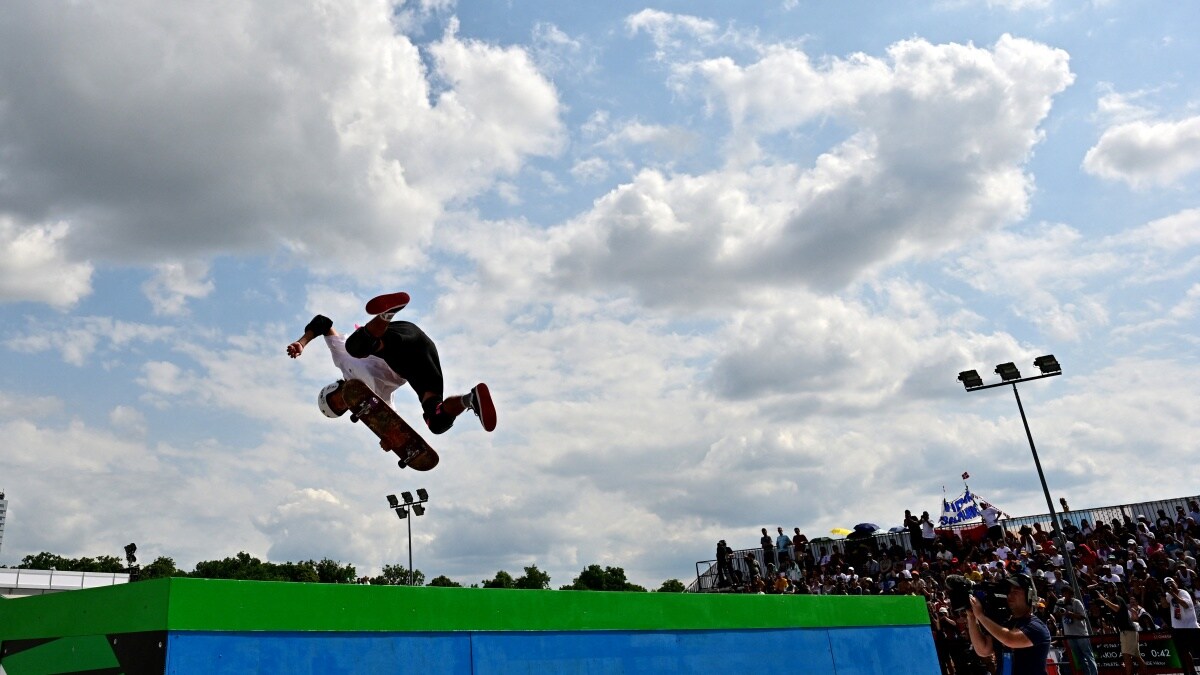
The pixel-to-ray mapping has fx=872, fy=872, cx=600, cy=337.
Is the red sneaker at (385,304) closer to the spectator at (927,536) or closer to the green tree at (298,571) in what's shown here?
the spectator at (927,536)

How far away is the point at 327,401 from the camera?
32.5 feet

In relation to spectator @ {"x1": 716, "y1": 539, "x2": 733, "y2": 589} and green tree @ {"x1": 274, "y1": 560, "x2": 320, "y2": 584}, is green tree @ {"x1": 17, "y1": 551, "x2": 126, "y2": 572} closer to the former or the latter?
green tree @ {"x1": 274, "y1": 560, "x2": 320, "y2": 584}

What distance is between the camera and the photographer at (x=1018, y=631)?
5855mm

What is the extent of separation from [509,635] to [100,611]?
3.43 m

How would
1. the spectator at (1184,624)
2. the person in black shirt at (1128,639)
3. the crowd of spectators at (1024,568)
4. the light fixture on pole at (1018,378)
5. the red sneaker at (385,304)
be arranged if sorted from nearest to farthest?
the red sneaker at (385,304)
the spectator at (1184,624)
the person in black shirt at (1128,639)
the crowd of spectators at (1024,568)
the light fixture on pole at (1018,378)

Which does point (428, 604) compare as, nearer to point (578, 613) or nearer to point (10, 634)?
point (578, 613)

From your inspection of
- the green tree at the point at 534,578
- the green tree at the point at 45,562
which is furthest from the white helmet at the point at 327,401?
the green tree at the point at 45,562

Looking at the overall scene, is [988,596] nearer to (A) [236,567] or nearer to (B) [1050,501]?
(B) [1050,501]

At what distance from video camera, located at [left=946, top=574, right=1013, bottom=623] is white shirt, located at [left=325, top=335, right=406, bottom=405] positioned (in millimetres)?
6407

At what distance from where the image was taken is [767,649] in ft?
34.4

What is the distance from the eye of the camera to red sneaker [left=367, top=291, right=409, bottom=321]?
31.0ft

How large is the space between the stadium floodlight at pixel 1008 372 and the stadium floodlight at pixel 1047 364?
773mm

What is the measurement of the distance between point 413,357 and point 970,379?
19.5 m

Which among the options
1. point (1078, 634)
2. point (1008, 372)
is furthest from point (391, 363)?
point (1008, 372)
